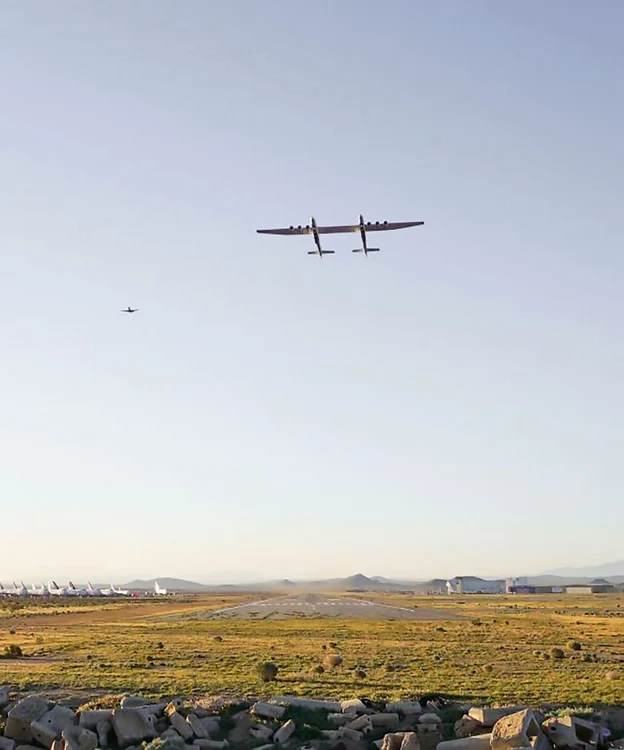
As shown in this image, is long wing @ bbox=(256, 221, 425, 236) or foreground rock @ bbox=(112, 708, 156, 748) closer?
foreground rock @ bbox=(112, 708, 156, 748)

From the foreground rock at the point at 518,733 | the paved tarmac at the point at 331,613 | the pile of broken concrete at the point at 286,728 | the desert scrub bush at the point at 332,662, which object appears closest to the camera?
the foreground rock at the point at 518,733

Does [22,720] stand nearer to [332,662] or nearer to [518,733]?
[518,733]

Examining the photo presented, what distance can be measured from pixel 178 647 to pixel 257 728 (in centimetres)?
3100

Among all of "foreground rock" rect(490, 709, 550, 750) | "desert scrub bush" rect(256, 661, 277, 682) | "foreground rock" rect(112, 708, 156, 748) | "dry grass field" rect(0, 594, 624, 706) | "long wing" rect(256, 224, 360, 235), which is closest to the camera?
"foreground rock" rect(490, 709, 550, 750)

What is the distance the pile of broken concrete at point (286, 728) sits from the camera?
60.8 ft

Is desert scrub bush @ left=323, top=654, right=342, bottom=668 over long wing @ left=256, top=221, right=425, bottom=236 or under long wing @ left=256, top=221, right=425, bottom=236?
under

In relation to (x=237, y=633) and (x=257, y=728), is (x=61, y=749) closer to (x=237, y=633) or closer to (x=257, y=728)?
(x=257, y=728)


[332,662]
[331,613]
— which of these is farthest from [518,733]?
[331,613]

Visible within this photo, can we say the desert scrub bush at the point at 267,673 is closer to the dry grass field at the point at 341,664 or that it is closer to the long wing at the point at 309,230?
the dry grass field at the point at 341,664

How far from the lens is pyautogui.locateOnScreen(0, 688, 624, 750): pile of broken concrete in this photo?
60.8 ft

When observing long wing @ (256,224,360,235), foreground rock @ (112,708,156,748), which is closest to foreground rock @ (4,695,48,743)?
foreground rock @ (112,708,156,748)

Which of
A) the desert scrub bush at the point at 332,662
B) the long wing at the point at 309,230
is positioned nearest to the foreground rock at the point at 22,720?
the desert scrub bush at the point at 332,662

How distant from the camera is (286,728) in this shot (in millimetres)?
19891

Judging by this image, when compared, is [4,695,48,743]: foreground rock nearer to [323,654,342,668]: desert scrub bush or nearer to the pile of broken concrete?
the pile of broken concrete
